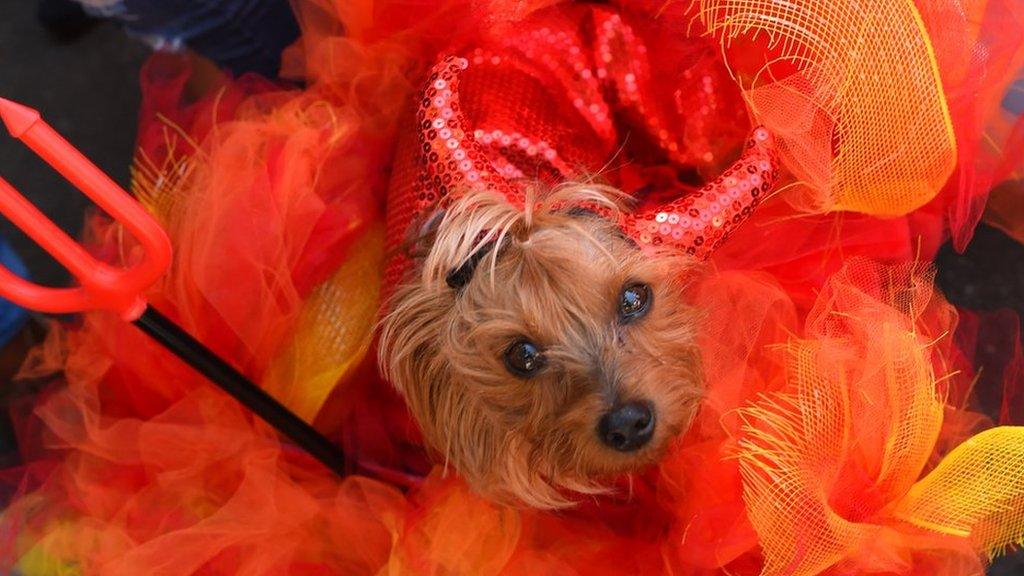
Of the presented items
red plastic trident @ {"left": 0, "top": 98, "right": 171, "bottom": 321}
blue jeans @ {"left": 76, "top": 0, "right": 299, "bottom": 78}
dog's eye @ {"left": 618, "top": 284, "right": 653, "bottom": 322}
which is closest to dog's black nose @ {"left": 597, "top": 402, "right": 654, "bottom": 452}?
dog's eye @ {"left": 618, "top": 284, "right": 653, "bottom": 322}

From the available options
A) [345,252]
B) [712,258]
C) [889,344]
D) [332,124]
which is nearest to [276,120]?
[332,124]

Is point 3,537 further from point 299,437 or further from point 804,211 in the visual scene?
point 804,211

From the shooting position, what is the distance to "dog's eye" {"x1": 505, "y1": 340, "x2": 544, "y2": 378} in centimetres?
96

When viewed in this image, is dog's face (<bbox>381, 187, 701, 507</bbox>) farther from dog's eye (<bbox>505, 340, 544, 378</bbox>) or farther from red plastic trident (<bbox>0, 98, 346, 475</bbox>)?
red plastic trident (<bbox>0, 98, 346, 475</bbox>)

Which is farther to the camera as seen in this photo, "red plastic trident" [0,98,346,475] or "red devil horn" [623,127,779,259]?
"red devil horn" [623,127,779,259]

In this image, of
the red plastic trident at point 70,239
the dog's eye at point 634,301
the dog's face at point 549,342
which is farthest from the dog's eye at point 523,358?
the red plastic trident at point 70,239

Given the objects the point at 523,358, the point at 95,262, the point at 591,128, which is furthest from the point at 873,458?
the point at 95,262

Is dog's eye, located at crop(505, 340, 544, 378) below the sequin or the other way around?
below

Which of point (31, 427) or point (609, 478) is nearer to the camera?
point (609, 478)

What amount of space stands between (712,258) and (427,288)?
389 mm

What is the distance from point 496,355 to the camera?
0.96 m

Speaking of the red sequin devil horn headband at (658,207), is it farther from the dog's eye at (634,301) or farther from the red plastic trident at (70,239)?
the red plastic trident at (70,239)

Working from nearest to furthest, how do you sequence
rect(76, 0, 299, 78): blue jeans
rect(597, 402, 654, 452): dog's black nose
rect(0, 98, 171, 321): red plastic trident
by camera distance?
rect(0, 98, 171, 321): red plastic trident, rect(597, 402, 654, 452): dog's black nose, rect(76, 0, 299, 78): blue jeans

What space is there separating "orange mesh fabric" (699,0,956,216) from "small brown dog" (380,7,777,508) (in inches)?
2.2
